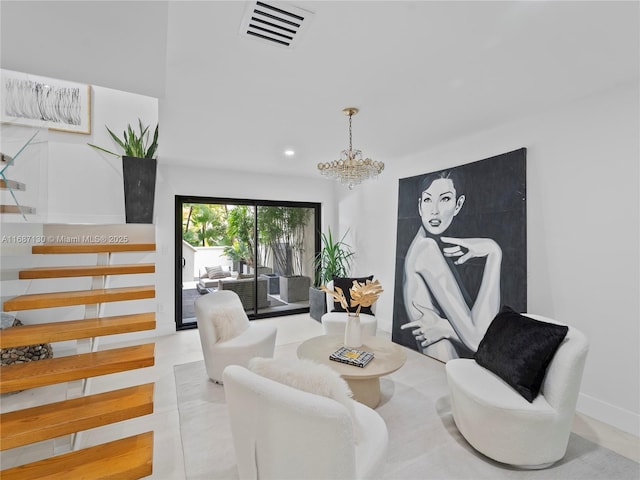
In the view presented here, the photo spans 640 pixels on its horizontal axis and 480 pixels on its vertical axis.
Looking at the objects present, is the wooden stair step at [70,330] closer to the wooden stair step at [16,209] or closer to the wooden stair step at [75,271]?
the wooden stair step at [75,271]

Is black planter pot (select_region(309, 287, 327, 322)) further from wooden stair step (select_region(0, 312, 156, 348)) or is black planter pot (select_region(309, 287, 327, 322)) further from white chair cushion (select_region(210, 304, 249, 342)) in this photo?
wooden stair step (select_region(0, 312, 156, 348))

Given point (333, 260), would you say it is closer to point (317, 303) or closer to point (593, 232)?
point (317, 303)

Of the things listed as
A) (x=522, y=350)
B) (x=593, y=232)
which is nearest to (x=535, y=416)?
(x=522, y=350)

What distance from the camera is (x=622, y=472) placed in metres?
1.85

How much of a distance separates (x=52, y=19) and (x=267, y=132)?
6.43 ft

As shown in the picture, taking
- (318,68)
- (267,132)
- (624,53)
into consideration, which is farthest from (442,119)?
(267,132)

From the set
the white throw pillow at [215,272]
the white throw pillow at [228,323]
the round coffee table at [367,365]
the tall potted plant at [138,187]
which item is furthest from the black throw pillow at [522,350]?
the white throw pillow at [215,272]

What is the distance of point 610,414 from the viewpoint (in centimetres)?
235

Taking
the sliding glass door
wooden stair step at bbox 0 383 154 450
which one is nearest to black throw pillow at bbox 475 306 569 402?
wooden stair step at bbox 0 383 154 450

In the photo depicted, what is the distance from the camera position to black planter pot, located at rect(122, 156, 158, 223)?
2.59 meters

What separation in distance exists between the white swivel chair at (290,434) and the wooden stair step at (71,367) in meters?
0.92

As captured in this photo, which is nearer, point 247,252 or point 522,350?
point 522,350

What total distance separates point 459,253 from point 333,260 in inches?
88.6

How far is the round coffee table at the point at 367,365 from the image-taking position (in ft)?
7.48
